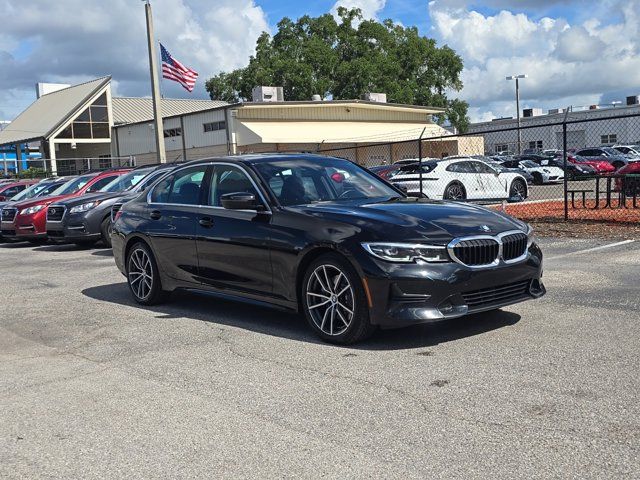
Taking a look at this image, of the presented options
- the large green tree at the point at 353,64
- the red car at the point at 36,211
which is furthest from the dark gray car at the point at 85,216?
the large green tree at the point at 353,64

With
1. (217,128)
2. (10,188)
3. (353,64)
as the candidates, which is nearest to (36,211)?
(10,188)

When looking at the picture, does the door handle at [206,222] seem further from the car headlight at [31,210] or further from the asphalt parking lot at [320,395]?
the car headlight at [31,210]

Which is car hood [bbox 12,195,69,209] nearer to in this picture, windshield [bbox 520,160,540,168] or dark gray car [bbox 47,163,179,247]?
dark gray car [bbox 47,163,179,247]

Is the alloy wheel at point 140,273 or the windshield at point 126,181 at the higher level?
the windshield at point 126,181

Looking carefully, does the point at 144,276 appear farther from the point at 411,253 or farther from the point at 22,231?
the point at 22,231

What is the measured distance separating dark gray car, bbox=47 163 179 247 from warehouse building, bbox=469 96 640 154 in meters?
48.1

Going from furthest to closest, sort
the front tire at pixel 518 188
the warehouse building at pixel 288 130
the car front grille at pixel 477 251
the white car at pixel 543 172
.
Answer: the warehouse building at pixel 288 130 < the white car at pixel 543 172 < the front tire at pixel 518 188 < the car front grille at pixel 477 251

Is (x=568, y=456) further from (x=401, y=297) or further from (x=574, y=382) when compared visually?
(x=401, y=297)

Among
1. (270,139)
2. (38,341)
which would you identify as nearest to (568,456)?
(38,341)

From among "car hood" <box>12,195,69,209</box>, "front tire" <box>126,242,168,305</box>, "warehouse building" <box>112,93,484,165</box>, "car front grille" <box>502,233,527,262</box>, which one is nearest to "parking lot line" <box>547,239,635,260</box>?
"car front grille" <box>502,233,527,262</box>

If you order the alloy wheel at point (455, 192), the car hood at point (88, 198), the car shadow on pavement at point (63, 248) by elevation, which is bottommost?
the car shadow on pavement at point (63, 248)

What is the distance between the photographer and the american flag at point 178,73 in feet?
91.5

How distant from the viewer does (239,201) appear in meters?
6.52

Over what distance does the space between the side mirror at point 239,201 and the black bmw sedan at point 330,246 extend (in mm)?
15
